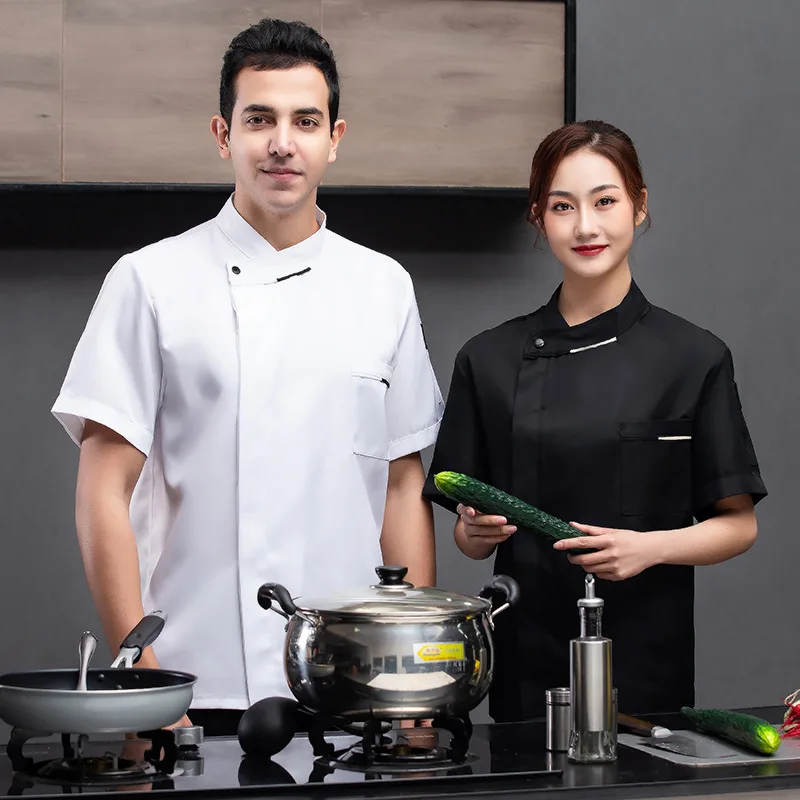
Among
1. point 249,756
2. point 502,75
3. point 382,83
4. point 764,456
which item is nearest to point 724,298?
point 764,456

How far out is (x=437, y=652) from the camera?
50.7 inches

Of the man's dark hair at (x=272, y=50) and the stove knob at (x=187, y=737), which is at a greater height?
the man's dark hair at (x=272, y=50)

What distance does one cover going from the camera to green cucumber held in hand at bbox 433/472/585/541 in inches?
62.6

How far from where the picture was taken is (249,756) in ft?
4.50

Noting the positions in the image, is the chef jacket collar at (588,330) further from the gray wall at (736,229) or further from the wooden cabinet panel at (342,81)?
the gray wall at (736,229)

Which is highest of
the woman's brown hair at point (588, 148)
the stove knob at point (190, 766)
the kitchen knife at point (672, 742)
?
the woman's brown hair at point (588, 148)

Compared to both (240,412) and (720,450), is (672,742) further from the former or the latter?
(240,412)

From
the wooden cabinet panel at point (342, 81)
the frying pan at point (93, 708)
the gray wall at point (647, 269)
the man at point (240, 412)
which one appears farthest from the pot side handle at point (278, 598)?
the gray wall at point (647, 269)

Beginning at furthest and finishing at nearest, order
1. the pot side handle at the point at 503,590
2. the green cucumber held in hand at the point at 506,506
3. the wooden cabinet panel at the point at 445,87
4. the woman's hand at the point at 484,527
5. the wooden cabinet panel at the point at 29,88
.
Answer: the wooden cabinet panel at the point at 445,87 < the wooden cabinet panel at the point at 29,88 < the woman's hand at the point at 484,527 < the green cucumber held in hand at the point at 506,506 < the pot side handle at the point at 503,590

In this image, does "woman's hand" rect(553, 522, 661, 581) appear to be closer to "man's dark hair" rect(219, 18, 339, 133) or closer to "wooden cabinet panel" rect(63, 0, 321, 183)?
"man's dark hair" rect(219, 18, 339, 133)

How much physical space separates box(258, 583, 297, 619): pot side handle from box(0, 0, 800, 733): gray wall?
1.71 m

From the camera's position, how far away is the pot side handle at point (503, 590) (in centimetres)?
144

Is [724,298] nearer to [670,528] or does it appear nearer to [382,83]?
[382,83]

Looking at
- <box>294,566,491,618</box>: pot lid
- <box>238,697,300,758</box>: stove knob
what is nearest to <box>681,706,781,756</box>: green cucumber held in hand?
<box>294,566,491,618</box>: pot lid
